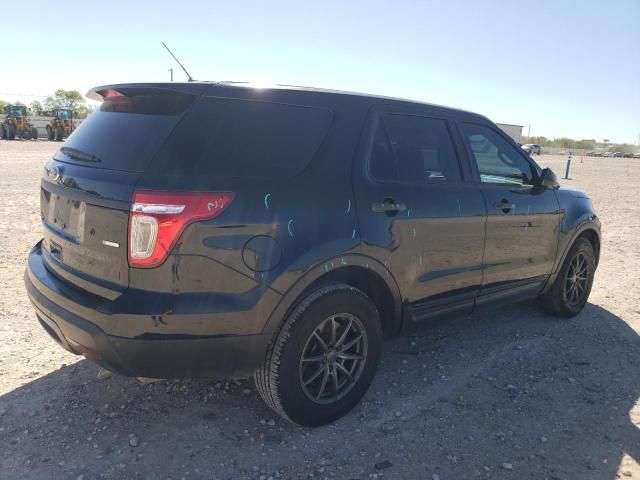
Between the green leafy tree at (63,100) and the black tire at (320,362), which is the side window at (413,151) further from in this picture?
the green leafy tree at (63,100)

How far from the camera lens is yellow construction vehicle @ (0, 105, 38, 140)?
35375mm

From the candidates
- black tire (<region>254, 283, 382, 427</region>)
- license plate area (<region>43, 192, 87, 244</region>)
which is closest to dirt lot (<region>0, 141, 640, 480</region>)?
black tire (<region>254, 283, 382, 427</region>)

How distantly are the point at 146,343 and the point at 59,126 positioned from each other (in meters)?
39.6

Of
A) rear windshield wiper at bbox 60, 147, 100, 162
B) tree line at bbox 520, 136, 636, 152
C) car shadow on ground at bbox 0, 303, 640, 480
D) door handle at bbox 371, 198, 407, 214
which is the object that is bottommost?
car shadow on ground at bbox 0, 303, 640, 480

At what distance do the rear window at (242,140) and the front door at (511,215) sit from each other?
154 centimetres

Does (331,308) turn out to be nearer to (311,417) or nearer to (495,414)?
(311,417)

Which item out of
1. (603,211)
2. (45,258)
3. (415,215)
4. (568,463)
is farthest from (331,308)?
(603,211)

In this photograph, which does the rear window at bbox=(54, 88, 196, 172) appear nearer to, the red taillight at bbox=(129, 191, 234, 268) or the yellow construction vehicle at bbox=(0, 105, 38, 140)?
the red taillight at bbox=(129, 191, 234, 268)

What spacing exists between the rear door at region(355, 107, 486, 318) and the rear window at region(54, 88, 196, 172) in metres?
1.11

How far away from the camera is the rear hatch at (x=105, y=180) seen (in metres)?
2.43

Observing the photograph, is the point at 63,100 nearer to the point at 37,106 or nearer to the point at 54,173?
the point at 37,106

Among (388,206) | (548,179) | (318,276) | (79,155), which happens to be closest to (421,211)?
(388,206)

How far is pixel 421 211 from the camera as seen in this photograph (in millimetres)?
3293

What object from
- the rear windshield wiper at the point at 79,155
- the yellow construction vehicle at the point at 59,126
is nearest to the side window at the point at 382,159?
the rear windshield wiper at the point at 79,155
